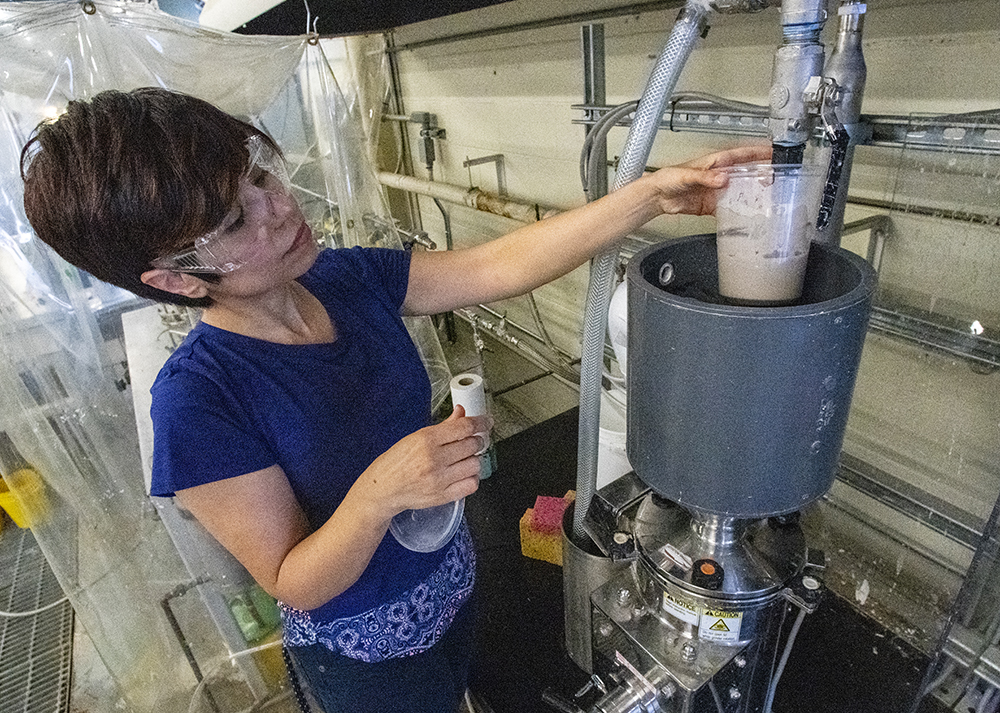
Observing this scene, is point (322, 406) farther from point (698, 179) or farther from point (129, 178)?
point (698, 179)

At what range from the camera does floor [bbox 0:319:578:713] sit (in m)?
1.62

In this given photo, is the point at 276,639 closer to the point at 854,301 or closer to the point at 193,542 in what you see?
the point at 193,542

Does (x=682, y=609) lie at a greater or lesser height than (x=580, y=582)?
greater

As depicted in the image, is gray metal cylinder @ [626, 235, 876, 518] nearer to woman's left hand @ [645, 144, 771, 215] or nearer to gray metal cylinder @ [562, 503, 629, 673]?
woman's left hand @ [645, 144, 771, 215]

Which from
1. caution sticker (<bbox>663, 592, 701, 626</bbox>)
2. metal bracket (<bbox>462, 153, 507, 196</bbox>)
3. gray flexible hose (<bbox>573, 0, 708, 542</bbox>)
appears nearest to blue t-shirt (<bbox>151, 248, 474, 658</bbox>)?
gray flexible hose (<bbox>573, 0, 708, 542</bbox>)

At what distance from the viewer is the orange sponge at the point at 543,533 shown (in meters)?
1.29

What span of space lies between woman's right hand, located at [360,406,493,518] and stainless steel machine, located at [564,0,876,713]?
0.19m

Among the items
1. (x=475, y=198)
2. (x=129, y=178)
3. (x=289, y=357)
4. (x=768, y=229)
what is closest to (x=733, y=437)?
(x=768, y=229)

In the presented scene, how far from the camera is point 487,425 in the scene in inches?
27.4

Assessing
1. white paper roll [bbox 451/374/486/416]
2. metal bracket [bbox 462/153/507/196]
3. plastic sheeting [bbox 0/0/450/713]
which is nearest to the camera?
plastic sheeting [bbox 0/0/450/713]

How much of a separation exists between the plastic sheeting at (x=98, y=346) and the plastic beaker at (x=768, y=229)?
128 centimetres

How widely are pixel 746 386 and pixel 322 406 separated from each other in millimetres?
501

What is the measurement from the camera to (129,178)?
1.90 feet

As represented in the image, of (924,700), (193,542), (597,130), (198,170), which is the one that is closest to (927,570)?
(924,700)
